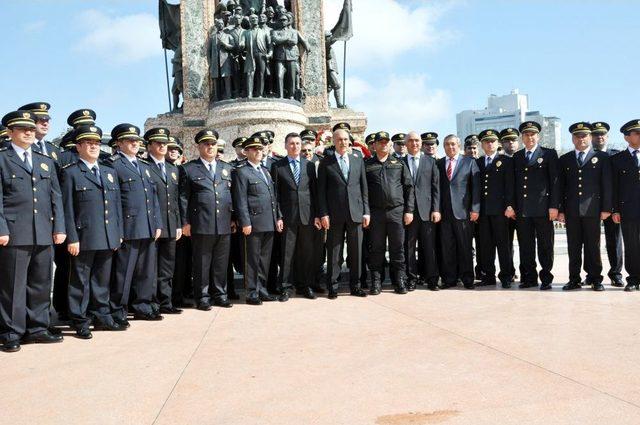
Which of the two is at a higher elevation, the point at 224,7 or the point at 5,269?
the point at 224,7

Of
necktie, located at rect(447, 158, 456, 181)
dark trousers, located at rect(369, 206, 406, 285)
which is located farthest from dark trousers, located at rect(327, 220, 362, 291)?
necktie, located at rect(447, 158, 456, 181)

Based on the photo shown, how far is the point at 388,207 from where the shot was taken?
680 centimetres

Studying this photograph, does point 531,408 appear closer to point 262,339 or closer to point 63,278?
point 262,339

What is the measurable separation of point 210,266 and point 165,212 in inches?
31.3

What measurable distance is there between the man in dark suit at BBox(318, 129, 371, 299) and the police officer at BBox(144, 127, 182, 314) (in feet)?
5.42

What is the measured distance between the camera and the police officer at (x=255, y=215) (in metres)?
6.32

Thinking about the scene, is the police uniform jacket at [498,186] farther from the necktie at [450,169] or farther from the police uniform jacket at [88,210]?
the police uniform jacket at [88,210]

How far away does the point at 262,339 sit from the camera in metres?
4.55

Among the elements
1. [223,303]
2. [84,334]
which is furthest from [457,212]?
[84,334]

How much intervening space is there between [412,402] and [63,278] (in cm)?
412

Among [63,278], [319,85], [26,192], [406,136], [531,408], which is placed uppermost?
[319,85]

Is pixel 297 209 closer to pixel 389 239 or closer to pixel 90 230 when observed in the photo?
pixel 389 239

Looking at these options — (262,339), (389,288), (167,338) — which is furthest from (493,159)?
(167,338)

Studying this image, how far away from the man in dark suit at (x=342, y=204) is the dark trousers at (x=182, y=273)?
1578 millimetres
